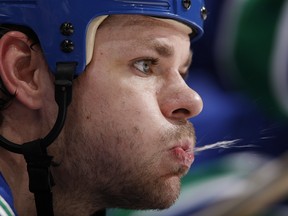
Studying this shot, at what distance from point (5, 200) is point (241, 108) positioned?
0.75m

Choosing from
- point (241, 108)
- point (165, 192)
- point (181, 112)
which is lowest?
point (241, 108)

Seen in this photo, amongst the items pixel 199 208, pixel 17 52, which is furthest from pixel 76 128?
pixel 199 208

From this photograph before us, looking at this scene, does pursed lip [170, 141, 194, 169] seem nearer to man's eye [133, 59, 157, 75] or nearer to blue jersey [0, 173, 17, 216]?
man's eye [133, 59, 157, 75]

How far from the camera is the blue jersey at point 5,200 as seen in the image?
864 millimetres

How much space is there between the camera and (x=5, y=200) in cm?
89

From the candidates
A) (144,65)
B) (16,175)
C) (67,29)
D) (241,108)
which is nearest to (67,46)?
(67,29)

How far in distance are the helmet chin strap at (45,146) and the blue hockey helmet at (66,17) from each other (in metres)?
0.02

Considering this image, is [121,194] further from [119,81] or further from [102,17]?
[102,17]

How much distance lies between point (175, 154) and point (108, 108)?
13 cm

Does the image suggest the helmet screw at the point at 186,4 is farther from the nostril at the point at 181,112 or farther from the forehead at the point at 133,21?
the nostril at the point at 181,112

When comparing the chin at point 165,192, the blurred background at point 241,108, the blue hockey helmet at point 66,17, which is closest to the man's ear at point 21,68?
the blue hockey helmet at point 66,17

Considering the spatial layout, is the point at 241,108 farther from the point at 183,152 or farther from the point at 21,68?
the point at 21,68

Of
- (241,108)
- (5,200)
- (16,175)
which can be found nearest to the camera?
(5,200)

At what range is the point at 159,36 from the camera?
96 centimetres
